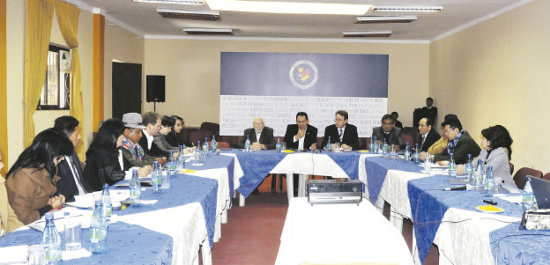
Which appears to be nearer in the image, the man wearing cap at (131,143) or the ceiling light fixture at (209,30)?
the man wearing cap at (131,143)

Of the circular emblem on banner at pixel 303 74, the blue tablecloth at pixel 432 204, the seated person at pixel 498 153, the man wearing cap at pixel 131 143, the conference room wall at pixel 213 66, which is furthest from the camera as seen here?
the conference room wall at pixel 213 66

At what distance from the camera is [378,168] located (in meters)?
5.56

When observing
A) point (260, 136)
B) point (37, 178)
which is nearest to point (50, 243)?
point (37, 178)

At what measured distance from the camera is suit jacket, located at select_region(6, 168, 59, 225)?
3059 millimetres

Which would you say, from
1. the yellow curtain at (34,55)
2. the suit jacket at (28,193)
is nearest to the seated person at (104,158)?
the suit jacket at (28,193)

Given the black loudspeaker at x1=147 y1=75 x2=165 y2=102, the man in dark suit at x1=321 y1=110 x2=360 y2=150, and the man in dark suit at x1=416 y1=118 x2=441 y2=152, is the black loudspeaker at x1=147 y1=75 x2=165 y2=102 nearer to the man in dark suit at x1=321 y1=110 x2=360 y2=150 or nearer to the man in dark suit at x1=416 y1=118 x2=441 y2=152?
the man in dark suit at x1=321 y1=110 x2=360 y2=150

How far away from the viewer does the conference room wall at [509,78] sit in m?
6.66

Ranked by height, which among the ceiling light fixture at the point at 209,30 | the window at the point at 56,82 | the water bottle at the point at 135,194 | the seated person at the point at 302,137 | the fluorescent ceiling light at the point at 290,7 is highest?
the ceiling light fixture at the point at 209,30

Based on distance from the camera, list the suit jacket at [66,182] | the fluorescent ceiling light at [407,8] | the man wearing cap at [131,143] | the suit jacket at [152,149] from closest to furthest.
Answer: the suit jacket at [66,182] < the man wearing cap at [131,143] < the suit jacket at [152,149] < the fluorescent ceiling light at [407,8]

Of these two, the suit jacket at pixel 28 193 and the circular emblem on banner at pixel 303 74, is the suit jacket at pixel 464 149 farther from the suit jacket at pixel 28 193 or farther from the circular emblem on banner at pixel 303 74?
the circular emblem on banner at pixel 303 74

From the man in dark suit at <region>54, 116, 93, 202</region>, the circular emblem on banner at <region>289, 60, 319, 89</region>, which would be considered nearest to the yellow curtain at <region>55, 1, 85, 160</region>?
the man in dark suit at <region>54, 116, 93, 202</region>

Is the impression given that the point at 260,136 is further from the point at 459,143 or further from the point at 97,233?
the point at 97,233

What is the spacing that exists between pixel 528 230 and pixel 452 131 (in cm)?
295

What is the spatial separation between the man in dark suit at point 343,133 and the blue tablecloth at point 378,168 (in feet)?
3.67
